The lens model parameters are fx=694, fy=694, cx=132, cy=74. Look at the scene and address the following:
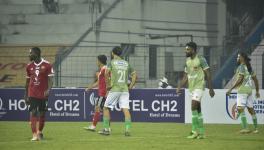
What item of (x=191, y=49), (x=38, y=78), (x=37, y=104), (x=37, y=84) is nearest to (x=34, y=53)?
(x=38, y=78)

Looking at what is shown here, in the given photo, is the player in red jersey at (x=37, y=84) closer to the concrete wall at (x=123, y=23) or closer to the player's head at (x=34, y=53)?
the player's head at (x=34, y=53)

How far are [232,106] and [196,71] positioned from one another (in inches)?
332

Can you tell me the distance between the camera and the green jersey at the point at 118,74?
56.0 feet

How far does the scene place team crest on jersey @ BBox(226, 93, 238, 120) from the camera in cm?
2433

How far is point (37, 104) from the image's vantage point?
1572 centimetres

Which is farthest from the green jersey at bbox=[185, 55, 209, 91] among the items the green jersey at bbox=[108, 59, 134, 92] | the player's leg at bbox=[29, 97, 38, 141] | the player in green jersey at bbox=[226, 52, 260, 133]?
the player's leg at bbox=[29, 97, 38, 141]

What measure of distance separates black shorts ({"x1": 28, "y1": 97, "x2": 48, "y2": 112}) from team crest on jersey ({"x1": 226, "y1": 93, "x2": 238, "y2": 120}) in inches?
394

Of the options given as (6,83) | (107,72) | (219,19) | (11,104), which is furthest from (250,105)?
(219,19)

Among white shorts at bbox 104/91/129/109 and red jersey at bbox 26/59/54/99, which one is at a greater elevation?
red jersey at bbox 26/59/54/99

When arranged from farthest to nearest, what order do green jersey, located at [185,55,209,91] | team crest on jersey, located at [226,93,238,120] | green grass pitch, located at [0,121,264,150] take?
team crest on jersey, located at [226,93,238,120]
green jersey, located at [185,55,209,91]
green grass pitch, located at [0,121,264,150]

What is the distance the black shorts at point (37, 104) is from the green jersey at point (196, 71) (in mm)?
3452

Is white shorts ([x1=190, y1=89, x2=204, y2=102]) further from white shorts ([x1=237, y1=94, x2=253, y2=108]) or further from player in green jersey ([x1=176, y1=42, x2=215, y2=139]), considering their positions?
white shorts ([x1=237, y1=94, x2=253, y2=108])

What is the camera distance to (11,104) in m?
25.8

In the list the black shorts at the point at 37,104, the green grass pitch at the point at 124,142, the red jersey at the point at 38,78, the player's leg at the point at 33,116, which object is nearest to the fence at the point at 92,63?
the green grass pitch at the point at 124,142
